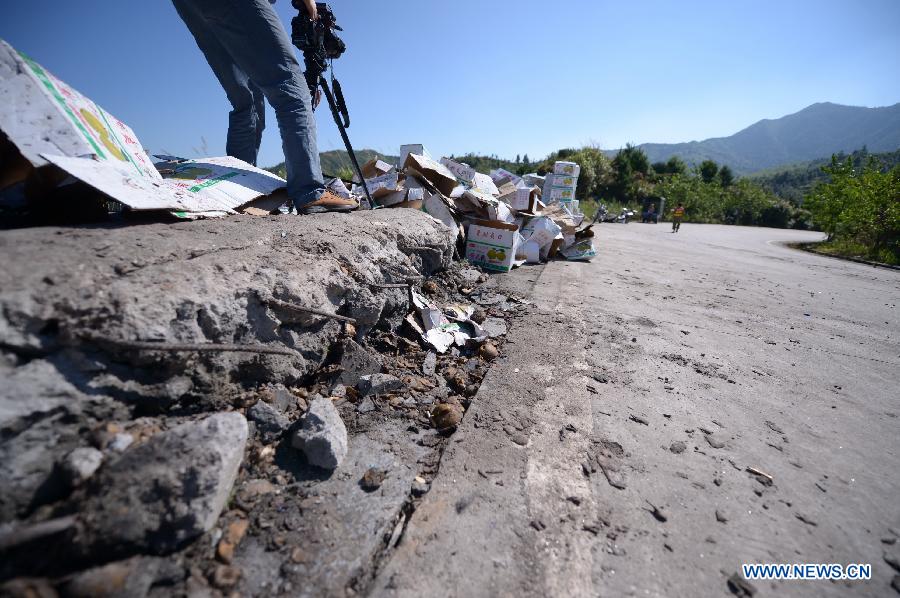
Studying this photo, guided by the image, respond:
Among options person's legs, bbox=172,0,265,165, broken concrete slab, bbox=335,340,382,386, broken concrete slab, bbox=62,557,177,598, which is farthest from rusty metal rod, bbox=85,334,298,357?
person's legs, bbox=172,0,265,165

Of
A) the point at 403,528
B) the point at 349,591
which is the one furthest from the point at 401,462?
the point at 349,591

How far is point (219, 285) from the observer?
1132 mm

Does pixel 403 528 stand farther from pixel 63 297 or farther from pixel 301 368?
pixel 63 297

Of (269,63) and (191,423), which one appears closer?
(191,423)

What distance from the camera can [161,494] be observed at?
0.80 metres

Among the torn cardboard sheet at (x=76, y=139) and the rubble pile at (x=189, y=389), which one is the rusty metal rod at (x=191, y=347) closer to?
the rubble pile at (x=189, y=389)

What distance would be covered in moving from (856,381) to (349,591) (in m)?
2.78

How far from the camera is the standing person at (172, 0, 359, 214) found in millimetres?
2053

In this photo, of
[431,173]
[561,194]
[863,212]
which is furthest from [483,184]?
[863,212]

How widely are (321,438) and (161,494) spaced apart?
394 millimetres

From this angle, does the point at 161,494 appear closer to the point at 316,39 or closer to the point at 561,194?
the point at 316,39

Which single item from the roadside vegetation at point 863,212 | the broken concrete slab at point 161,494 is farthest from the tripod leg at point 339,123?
the roadside vegetation at point 863,212

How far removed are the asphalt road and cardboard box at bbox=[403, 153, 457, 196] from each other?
6.02ft

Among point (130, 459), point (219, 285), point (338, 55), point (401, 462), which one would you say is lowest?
point (401, 462)
